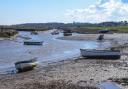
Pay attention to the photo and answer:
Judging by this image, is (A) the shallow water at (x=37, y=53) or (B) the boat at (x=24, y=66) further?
(A) the shallow water at (x=37, y=53)

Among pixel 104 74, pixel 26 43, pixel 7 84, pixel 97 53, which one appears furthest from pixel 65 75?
pixel 26 43

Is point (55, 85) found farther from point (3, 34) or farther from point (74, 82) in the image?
→ point (3, 34)

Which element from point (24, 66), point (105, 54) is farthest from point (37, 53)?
→ point (24, 66)

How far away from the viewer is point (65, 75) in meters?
34.6

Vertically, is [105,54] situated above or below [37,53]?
above

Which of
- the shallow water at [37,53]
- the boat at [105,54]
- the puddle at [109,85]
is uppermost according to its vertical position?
the puddle at [109,85]

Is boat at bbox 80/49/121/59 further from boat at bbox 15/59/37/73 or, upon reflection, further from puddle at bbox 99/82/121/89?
puddle at bbox 99/82/121/89

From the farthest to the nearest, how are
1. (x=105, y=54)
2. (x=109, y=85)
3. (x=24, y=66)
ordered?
(x=105, y=54)
(x=24, y=66)
(x=109, y=85)

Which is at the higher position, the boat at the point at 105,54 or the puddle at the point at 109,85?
the puddle at the point at 109,85

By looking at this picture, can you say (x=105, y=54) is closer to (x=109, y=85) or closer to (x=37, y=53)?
(x=37, y=53)

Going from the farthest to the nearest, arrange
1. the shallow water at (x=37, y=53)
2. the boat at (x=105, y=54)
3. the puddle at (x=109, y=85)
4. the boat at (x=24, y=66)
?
1. the shallow water at (x=37, y=53)
2. the boat at (x=105, y=54)
3. the boat at (x=24, y=66)
4. the puddle at (x=109, y=85)

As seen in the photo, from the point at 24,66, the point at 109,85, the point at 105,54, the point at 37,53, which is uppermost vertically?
the point at 109,85

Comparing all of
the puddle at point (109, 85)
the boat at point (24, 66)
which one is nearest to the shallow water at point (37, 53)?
the boat at point (24, 66)

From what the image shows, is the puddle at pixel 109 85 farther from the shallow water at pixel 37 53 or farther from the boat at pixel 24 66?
the shallow water at pixel 37 53
